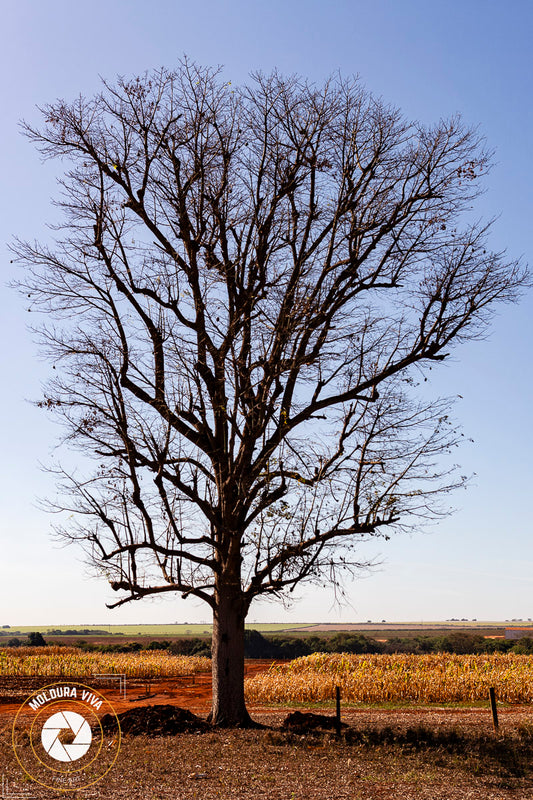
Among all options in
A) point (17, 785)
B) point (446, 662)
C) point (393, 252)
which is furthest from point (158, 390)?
point (446, 662)

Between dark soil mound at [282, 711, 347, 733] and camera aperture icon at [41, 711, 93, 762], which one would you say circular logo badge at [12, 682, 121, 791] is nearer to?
camera aperture icon at [41, 711, 93, 762]

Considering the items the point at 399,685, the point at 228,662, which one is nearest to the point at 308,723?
the point at 228,662

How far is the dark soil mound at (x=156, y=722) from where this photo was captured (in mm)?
12594

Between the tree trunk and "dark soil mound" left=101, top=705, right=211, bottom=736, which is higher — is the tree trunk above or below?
above

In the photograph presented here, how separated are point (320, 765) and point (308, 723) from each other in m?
3.83

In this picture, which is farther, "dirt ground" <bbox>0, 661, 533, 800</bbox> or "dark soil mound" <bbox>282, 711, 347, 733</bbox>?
"dark soil mound" <bbox>282, 711, 347, 733</bbox>

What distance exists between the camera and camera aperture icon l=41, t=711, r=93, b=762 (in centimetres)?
1093

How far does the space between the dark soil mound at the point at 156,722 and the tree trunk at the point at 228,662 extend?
432mm

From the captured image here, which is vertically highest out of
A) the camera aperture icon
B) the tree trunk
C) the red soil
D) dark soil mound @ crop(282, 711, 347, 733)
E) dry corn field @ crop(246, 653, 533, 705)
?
the tree trunk

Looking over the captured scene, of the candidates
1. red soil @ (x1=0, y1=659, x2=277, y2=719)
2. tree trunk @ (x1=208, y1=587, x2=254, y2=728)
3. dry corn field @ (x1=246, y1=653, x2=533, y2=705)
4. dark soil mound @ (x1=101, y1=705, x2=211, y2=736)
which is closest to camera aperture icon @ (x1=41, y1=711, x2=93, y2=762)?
dark soil mound @ (x1=101, y1=705, x2=211, y2=736)

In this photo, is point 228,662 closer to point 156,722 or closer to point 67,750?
point 156,722

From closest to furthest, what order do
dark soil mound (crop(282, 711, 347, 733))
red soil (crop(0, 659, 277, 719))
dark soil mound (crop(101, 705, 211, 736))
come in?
1. dark soil mound (crop(101, 705, 211, 736))
2. dark soil mound (crop(282, 711, 347, 733))
3. red soil (crop(0, 659, 277, 719))

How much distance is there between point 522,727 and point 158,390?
9.61 meters

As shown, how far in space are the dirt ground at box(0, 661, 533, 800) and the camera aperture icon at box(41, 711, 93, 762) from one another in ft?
A: 2.16
